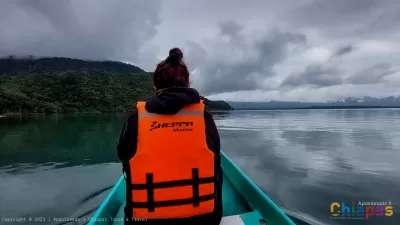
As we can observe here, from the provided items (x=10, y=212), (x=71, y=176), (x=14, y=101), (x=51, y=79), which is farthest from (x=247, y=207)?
(x=51, y=79)

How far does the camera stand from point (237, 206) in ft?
17.4

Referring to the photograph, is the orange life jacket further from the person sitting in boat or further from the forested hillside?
the forested hillside

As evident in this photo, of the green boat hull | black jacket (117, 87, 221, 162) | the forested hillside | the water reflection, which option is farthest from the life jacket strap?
the forested hillside

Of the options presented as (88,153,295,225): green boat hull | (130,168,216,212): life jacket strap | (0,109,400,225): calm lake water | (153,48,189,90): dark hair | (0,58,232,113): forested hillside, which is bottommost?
(0,109,400,225): calm lake water

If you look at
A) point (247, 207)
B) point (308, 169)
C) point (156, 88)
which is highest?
point (156, 88)

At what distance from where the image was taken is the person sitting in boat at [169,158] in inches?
99.5

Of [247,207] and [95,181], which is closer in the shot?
[247,207]

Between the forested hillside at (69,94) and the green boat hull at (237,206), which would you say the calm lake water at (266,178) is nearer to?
the green boat hull at (237,206)

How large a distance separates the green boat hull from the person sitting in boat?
129cm

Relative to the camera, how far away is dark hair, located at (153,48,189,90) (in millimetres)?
2705

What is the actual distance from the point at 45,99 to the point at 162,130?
156m

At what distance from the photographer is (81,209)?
7.25 meters

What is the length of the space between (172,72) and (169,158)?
901 mm

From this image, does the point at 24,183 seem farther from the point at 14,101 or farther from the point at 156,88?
the point at 14,101
